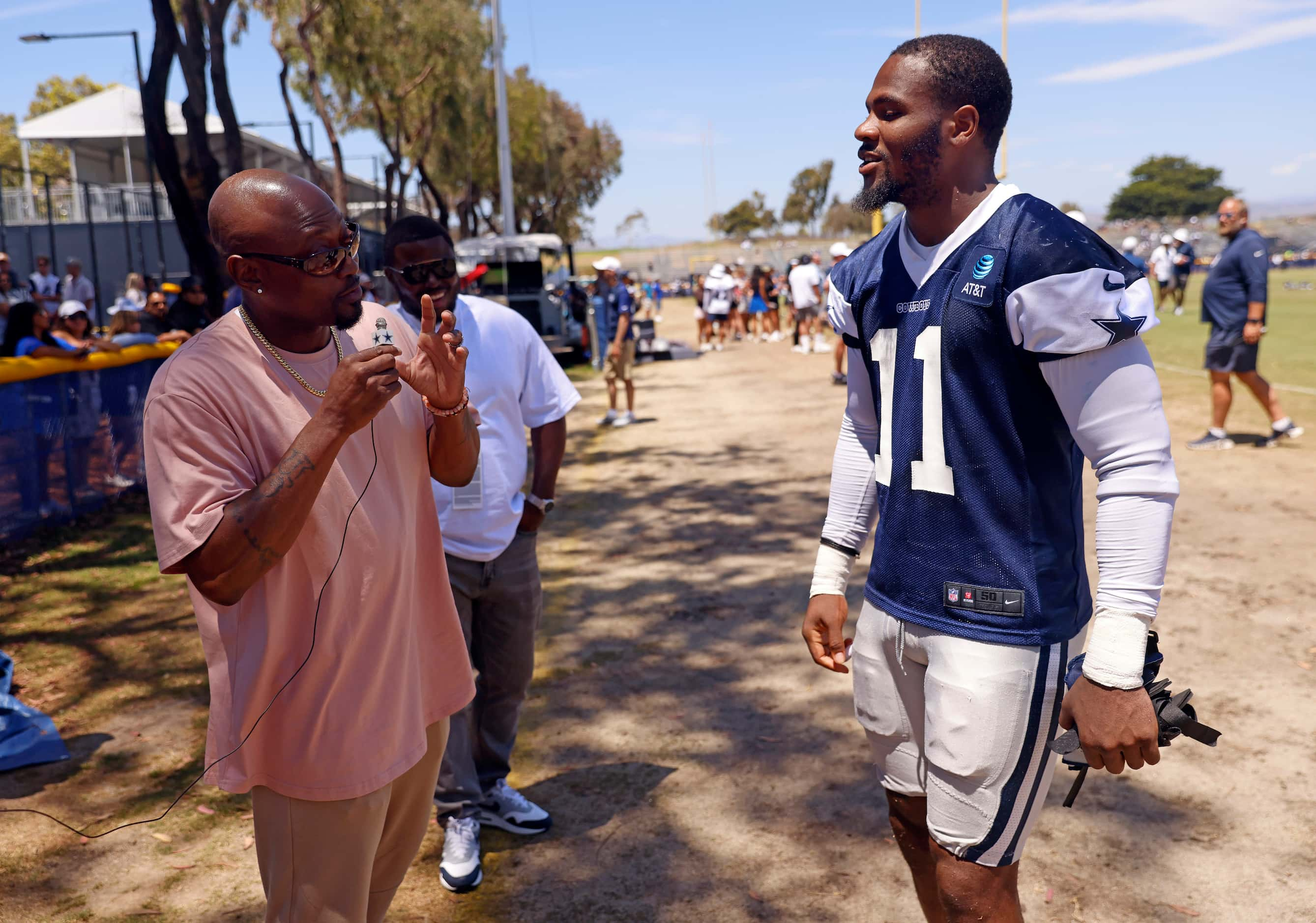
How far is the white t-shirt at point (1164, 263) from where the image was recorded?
2711 cm

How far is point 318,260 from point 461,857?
7.17 feet

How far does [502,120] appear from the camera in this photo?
29.1 m

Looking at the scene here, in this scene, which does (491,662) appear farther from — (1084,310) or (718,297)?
(718,297)

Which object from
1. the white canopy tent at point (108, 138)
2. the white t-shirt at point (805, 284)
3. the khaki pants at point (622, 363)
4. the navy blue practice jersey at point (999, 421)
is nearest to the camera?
the navy blue practice jersey at point (999, 421)

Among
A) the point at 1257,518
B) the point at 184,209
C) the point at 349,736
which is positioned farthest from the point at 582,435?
the point at 349,736

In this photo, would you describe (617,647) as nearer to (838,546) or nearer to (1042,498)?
(838,546)

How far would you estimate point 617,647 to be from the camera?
19.0 feet

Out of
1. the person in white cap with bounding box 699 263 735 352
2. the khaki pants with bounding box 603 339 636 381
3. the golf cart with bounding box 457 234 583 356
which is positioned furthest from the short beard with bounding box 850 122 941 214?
the person in white cap with bounding box 699 263 735 352

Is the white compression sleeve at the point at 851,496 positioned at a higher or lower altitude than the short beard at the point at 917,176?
lower

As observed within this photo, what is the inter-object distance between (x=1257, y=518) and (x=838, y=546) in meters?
6.00

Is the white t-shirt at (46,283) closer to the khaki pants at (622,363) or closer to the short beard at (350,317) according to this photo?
the khaki pants at (622,363)

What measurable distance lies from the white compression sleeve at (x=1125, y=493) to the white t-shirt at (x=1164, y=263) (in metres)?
27.5

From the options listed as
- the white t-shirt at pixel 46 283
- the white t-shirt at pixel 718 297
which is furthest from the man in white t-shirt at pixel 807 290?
the white t-shirt at pixel 46 283

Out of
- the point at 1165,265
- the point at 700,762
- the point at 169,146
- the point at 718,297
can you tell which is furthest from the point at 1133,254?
the point at 700,762
